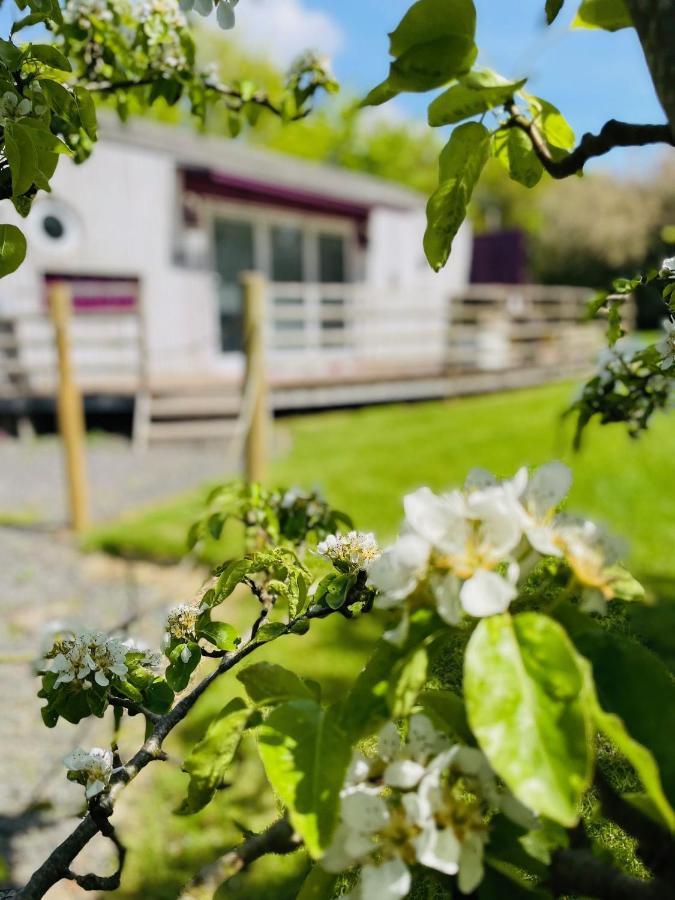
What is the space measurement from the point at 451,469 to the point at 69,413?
10.1 ft

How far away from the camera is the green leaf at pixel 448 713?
2.05 ft

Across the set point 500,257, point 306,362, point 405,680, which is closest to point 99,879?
point 405,680

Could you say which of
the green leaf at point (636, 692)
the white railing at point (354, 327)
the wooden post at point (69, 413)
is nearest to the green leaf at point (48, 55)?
the green leaf at point (636, 692)

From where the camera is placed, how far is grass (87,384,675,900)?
8.30 ft

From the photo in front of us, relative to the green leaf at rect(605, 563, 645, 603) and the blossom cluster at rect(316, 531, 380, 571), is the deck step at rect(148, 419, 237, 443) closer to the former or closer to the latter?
the blossom cluster at rect(316, 531, 380, 571)

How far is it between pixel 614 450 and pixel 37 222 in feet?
27.0

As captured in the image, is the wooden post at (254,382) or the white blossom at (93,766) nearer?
the white blossom at (93,766)

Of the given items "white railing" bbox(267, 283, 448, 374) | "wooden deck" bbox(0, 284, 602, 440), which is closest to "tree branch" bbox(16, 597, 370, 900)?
"wooden deck" bbox(0, 284, 602, 440)

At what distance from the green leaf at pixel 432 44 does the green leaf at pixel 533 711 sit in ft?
1.63

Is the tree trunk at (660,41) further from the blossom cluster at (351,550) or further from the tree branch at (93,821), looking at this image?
the tree branch at (93,821)

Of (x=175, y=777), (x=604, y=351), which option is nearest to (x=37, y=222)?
(x=175, y=777)

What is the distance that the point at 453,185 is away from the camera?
815mm

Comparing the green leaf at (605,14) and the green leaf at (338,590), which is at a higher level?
the green leaf at (605,14)

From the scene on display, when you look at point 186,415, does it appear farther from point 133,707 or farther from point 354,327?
point 133,707
